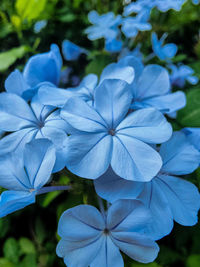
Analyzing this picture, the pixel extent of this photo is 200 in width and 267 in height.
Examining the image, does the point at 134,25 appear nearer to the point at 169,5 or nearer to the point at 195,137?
the point at 169,5

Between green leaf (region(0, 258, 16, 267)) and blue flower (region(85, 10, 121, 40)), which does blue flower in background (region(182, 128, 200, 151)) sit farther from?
green leaf (region(0, 258, 16, 267))

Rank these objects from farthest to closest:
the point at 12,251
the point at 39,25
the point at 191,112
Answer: the point at 39,25
the point at 12,251
the point at 191,112

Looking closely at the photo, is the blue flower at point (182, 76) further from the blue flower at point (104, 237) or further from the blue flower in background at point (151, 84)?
the blue flower at point (104, 237)

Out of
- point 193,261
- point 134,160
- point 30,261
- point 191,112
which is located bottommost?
point 193,261

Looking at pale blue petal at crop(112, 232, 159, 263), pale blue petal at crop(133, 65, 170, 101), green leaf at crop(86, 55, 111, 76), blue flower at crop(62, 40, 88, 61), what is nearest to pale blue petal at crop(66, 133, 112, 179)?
pale blue petal at crop(112, 232, 159, 263)

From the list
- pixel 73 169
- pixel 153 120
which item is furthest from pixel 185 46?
pixel 73 169

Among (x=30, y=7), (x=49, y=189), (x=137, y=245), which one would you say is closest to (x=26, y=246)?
(x=49, y=189)

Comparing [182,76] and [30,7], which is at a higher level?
[30,7]
